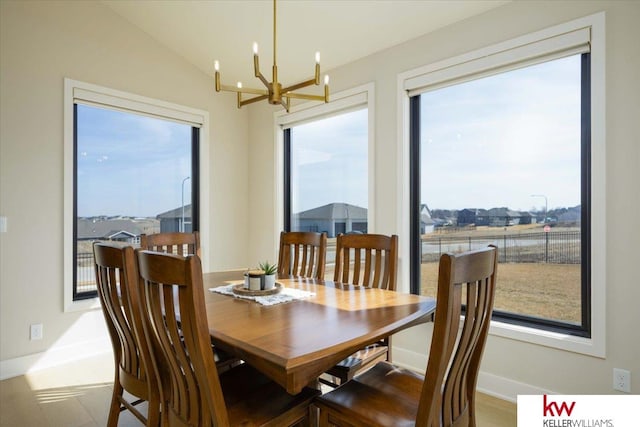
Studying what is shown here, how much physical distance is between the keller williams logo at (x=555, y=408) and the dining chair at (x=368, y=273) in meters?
0.81

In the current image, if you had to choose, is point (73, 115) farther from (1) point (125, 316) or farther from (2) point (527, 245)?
(2) point (527, 245)

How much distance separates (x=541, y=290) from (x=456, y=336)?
65.4 inches

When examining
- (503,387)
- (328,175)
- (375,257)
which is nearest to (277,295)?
(375,257)

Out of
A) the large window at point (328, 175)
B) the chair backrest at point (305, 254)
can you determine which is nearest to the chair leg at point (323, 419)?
the chair backrest at point (305, 254)

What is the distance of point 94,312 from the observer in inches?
127

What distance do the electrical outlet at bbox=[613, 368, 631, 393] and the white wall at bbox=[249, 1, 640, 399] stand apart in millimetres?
27

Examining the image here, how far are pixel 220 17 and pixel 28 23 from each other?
1458 mm

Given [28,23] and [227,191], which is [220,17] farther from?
[227,191]

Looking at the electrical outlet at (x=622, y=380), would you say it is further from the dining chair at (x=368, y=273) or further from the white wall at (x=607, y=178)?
the dining chair at (x=368, y=273)

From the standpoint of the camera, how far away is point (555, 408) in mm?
1902

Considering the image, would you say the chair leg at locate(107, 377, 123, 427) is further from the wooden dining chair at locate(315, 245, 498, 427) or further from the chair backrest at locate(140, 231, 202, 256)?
the wooden dining chair at locate(315, 245, 498, 427)

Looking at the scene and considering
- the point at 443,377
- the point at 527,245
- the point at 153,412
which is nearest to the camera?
the point at 443,377

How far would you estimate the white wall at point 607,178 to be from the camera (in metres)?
2.00

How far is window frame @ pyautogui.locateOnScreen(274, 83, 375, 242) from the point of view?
3193mm
